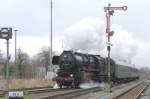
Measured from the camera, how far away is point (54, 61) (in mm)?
47438

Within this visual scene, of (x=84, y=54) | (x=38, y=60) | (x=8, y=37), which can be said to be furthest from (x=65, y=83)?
(x=38, y=60)

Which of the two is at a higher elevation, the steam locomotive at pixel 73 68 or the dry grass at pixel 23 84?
the steam locomotive at pixel 73 68

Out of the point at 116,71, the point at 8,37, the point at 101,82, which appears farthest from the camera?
the point at 116,71

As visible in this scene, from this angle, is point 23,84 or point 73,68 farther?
point 23,84

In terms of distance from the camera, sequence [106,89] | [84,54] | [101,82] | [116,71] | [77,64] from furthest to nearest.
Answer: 1. [116,71]
2. [101,82]
3. [84,54]
4. [77,64]
5. [106,89]

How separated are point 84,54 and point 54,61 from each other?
399cm

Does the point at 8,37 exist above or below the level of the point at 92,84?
above

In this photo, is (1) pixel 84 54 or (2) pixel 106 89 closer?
(2) pixel 106 89

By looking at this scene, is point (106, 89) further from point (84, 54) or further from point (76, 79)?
point (84, 54)

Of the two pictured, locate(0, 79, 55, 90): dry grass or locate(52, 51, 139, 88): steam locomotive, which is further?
locate(0, 79, 55, 90): dry grass

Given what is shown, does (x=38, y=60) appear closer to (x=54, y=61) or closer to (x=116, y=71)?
(x=116, y=71)

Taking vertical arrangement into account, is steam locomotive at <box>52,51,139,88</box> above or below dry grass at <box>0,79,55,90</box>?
above

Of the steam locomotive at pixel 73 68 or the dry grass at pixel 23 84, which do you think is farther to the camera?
the dry grass at pixel 23 84

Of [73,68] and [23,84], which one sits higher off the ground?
[73,68]
